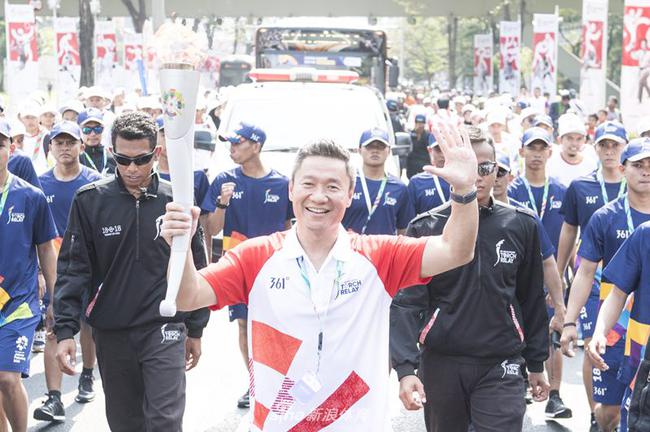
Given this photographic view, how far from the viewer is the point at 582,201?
808 centimetres

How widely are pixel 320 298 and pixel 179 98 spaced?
905 millimetres

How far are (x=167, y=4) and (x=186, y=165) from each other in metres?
49.7

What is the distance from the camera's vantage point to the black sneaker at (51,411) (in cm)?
778

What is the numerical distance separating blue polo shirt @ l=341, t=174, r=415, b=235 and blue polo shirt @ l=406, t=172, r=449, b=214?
0.05 meters

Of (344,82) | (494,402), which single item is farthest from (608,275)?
(344,82)

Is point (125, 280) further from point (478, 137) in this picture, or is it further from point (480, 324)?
point (478, 137)

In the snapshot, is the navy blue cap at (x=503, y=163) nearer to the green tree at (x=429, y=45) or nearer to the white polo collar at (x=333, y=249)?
the white polo collar at (x=333, y=249)

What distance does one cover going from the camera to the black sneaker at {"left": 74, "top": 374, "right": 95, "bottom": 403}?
841 cm

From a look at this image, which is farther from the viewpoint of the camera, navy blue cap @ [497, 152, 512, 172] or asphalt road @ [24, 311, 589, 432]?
asphalt road @ [24, 311, 589, 432]

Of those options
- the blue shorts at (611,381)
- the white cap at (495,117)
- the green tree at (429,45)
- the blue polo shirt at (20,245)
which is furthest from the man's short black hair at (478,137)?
the green tree at (429,45)

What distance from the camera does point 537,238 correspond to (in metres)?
5.57

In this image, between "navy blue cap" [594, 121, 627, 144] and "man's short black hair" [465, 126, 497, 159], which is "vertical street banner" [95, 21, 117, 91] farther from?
"man's short black hair" [465, 126, 497, 159]

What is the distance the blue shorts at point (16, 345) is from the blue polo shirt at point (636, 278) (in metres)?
3.20

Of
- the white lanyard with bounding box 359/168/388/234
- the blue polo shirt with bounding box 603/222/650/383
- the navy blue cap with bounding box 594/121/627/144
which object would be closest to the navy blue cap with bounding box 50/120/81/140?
the white lanyard with bounding box 359/168/388/234
